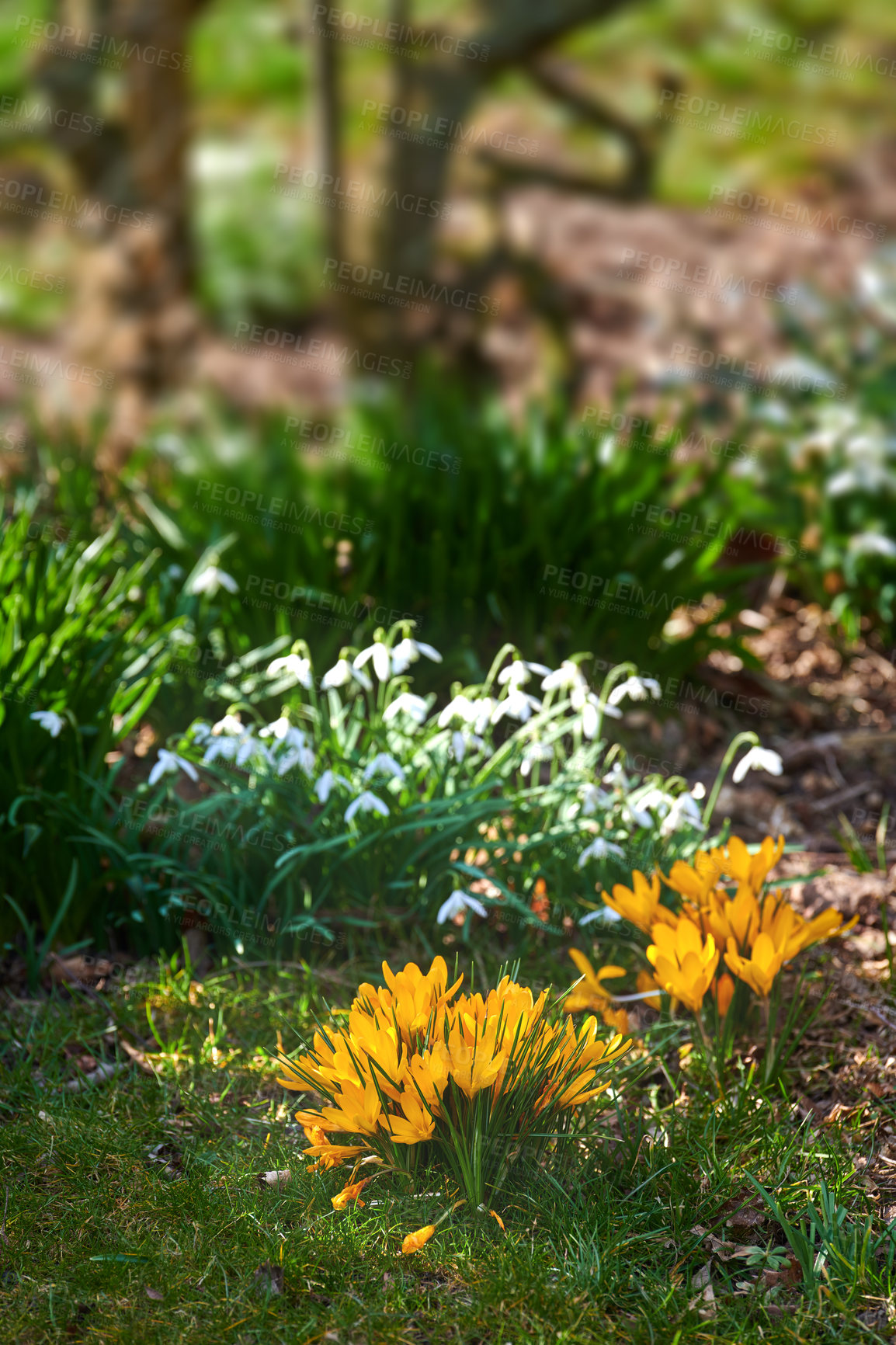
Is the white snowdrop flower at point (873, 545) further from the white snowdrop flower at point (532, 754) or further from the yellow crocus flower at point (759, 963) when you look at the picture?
the yellow crocus flower at point (759, 963)

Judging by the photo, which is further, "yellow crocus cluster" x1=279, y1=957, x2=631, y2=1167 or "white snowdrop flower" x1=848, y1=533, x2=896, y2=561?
Result: "white snowdrop flower" x1=848, y1=533, x2=896, y2=561

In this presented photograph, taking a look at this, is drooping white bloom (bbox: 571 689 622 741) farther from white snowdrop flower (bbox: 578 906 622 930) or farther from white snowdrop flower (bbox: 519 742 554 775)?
white snowdrop flower (bbox: 578 906 622 930)

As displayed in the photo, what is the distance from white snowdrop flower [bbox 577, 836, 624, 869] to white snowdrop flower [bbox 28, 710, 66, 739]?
3.67 feet

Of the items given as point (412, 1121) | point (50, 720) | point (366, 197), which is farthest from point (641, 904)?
point (366, 197)

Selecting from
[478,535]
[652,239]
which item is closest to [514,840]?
[478,535]

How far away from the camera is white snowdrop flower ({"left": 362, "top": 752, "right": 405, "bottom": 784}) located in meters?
2.35

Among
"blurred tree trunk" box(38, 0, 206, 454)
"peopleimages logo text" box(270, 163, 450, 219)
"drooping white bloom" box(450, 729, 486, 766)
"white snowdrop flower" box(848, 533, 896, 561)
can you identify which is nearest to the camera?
"drooping white bloom" box(450, 729, 486, 766)

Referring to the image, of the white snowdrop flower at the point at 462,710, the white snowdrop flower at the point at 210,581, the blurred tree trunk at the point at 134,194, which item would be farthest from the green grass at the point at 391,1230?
the blurred tree trunk at the point at 134,194

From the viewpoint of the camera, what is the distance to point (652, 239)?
20.5 ft

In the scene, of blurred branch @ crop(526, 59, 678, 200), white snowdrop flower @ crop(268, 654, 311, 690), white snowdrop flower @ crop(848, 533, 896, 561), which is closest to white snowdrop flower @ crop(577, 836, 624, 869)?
white snowdrop flower @ crop(268, 654, 311, 690)

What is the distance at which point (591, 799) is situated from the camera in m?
2.48

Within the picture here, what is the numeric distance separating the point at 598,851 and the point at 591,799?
0.14 m

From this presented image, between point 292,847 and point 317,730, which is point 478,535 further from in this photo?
point 292,847

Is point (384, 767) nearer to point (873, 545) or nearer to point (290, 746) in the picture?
point (290, 746)
